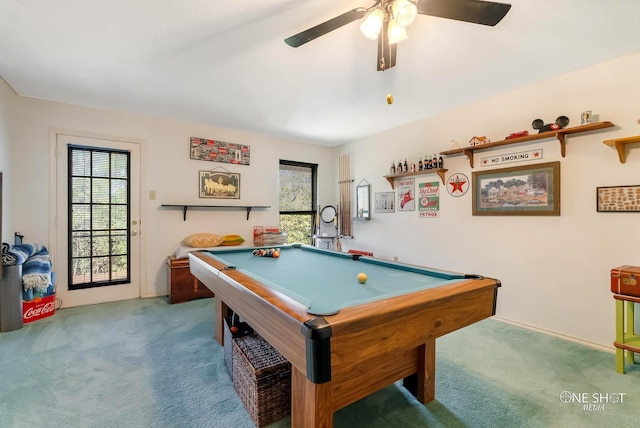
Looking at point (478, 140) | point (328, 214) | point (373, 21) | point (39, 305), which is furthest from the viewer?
point (328, 214)

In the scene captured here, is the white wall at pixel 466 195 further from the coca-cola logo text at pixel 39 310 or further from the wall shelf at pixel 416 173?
the coca-cola logo text at pixel 39 310

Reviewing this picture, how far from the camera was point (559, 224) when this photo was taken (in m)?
2.53

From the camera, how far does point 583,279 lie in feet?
7.86

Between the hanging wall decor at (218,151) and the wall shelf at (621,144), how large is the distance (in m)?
4.05

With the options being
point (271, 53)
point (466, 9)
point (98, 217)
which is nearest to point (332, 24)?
point (466, 9)

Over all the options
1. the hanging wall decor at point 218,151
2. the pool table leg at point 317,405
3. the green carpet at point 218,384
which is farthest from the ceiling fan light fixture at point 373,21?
the hanging wall decor at point 218,151

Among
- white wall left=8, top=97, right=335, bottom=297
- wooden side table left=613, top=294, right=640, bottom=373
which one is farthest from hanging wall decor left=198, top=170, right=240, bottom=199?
wooden side table left=613, top=294, right=640, bottom=373

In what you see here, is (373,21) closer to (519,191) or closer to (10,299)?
(519,191)

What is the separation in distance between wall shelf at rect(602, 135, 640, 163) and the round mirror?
11.4ft

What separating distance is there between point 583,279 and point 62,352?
4.32 m

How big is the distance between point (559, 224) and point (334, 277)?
224 cm

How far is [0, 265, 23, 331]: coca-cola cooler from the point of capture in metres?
2.53

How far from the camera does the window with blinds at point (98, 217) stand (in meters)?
3.33

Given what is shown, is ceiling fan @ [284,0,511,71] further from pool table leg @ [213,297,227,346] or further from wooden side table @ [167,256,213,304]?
wooden side table @ [167,256,213,304]
